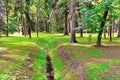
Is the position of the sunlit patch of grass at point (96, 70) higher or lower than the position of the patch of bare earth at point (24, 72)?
higher

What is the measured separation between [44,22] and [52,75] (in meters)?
68.5

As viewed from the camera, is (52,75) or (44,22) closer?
(52,75)

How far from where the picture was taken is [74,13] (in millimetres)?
35406

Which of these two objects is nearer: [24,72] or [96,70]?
[96,70]

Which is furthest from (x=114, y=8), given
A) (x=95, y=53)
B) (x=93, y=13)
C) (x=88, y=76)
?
(x=88, y=76)

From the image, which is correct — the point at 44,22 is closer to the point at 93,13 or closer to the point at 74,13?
the point at 74,13

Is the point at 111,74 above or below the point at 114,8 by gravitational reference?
below

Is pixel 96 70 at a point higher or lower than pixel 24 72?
higher

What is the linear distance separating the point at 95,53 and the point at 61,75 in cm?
796

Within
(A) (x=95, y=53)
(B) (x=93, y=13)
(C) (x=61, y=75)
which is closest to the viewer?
(C) (x=61, y=75)

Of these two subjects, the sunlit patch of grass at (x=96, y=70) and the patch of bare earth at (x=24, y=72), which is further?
the patch of bare earth at (x=24, y=72)

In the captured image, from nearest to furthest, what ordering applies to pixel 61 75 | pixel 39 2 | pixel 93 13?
pixel 61 75
pixel 93 13
pixel 39 2

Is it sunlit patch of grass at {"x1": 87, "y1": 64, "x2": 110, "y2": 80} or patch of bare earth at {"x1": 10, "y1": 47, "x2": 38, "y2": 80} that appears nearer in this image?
sunlit patch of grass at {"x1": 87, "y1": 64, "x2": 110, "y2": 80}

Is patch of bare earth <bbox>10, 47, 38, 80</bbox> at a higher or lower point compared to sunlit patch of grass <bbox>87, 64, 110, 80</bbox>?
lower
